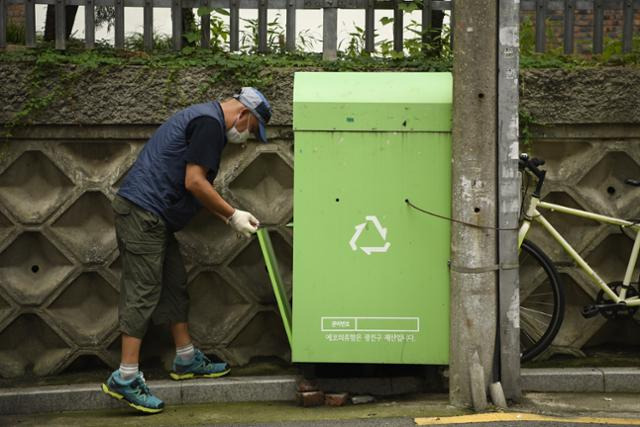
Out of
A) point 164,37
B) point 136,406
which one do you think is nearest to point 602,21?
point 164,37

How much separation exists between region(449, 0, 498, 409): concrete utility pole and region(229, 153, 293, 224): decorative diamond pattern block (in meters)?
1.66

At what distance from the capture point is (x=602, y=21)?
7508mm

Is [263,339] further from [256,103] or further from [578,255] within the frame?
[578,255]

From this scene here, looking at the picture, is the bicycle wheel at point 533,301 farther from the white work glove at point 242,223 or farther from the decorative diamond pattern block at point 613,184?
the white work glove at point 242,223

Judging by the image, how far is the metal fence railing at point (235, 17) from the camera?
721 cm

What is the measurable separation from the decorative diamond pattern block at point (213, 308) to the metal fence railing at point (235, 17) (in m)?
1.74

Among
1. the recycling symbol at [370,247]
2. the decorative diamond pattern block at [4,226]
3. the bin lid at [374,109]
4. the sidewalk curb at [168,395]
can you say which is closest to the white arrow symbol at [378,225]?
the recycling symbol at [370,247]

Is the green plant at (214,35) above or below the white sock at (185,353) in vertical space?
above

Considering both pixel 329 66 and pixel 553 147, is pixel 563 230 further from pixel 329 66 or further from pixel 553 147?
pixel 329 66

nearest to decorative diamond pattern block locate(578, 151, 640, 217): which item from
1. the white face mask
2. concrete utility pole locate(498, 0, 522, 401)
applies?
concrete utility pole locate(498, 0, 522, 401)

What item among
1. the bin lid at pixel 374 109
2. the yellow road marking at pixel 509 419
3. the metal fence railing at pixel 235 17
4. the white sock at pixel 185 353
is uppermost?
the metal fence railing at pixel 235 17

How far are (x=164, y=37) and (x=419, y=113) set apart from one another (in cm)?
259

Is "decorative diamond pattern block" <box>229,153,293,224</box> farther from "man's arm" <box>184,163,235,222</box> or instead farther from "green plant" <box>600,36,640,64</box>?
"green plant" <box>600,36,640,64</box>

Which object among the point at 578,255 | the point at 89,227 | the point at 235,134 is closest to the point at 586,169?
the point at 578,255
